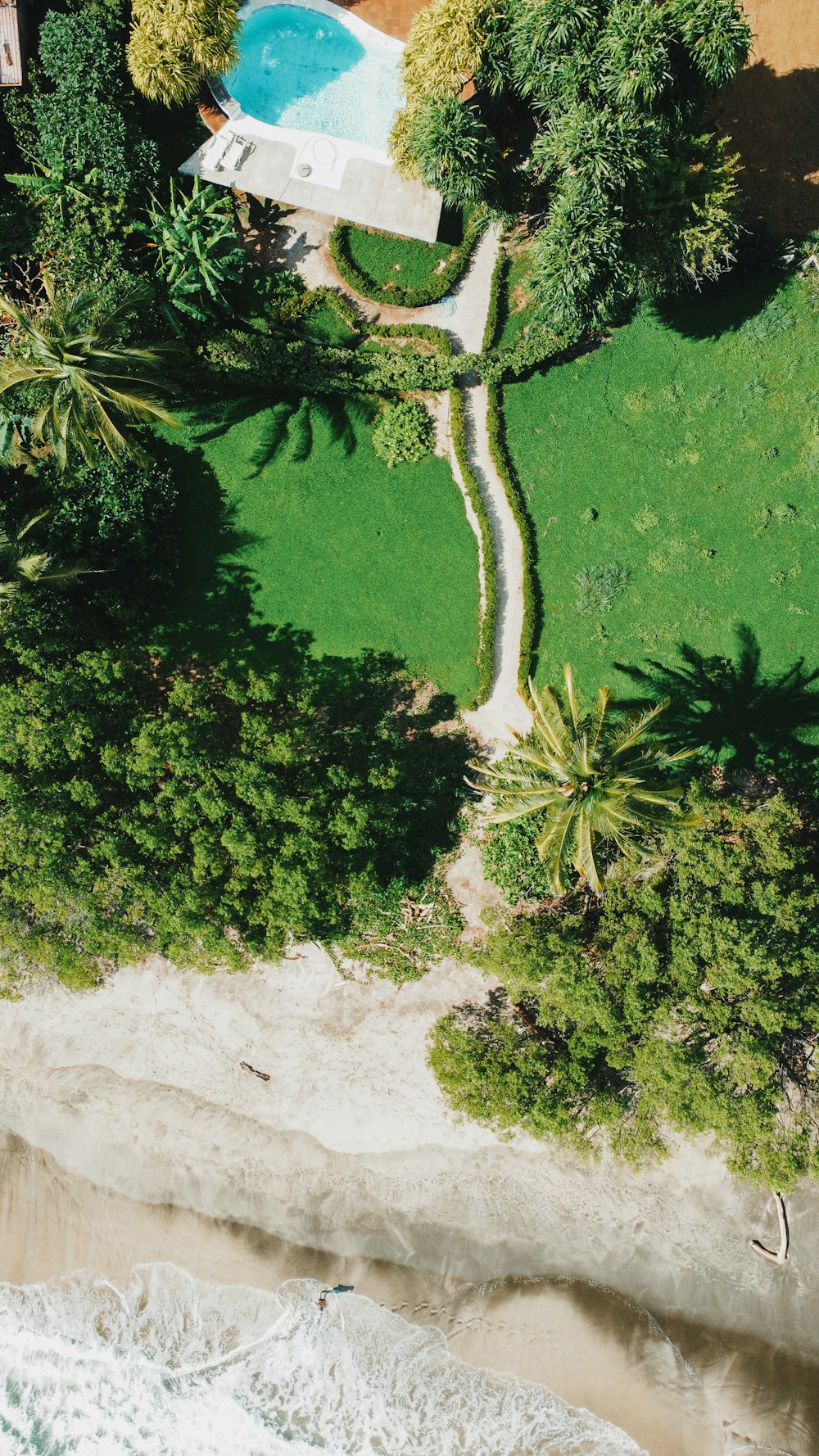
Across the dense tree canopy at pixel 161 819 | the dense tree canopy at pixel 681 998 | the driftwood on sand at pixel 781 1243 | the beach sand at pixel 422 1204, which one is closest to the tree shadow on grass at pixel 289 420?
the dense tree canopy at pixel 161 819

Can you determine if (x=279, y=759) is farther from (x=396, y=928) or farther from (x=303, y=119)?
(x=303, y=119)

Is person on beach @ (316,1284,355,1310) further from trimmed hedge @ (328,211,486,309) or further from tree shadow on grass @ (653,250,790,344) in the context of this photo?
tree shadow on grass @ (653,250,790,344)

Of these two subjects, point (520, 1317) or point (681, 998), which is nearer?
point (681, 998)

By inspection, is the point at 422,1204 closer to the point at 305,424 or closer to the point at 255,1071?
the point at 255,1071

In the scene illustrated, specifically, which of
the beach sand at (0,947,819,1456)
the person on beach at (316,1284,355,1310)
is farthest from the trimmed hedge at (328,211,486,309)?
the person on beach at (316,1284,355,1310)

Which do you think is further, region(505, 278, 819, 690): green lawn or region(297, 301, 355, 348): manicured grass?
region(297, 301, 355, 348): manicured grass

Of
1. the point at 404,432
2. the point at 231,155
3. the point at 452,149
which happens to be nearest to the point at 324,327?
the point at 404,432
